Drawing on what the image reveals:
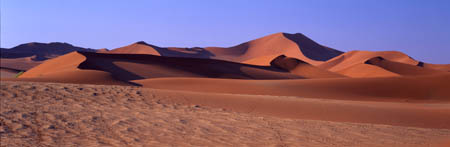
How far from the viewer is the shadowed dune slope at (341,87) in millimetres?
20594

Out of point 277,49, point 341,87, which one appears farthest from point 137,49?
point 341,87

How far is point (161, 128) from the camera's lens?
298 inches

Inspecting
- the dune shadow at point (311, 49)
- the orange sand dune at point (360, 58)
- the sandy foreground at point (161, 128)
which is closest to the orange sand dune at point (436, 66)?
the orange sand dune at point (360, 58)

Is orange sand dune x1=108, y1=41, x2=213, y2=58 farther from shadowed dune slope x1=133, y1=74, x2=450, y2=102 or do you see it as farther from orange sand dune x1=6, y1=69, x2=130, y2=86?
shadowed dune slope x1=133, y1=74, x2=450, y2=102

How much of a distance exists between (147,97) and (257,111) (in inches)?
143

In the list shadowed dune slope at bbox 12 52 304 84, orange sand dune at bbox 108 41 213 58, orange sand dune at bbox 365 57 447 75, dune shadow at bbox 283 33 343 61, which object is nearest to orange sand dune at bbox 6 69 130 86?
shadowed dune slope at bbox 12 52 304 84

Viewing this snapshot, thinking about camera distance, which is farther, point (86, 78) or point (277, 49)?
point (277, 49)

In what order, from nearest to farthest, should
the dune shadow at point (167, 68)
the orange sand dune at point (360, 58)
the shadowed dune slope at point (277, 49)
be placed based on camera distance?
the dune shadow at point (167, 68)
the orange sand dune at point (360, 58)
the shadowed dune slope at point (277, 49)

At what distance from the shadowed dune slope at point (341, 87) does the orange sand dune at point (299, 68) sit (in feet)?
79.3

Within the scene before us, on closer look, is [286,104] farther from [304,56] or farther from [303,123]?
[304,56]

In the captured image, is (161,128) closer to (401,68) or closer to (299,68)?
(299,68)

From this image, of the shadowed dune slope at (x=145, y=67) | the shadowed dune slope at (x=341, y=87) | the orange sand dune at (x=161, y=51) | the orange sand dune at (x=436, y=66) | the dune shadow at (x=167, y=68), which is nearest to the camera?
the shadowed dune slope at (x=341, y=87)

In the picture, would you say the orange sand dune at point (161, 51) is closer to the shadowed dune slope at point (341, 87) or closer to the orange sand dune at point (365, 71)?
the orange sand dune at point (365, 71)

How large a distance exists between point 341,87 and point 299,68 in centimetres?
2909
